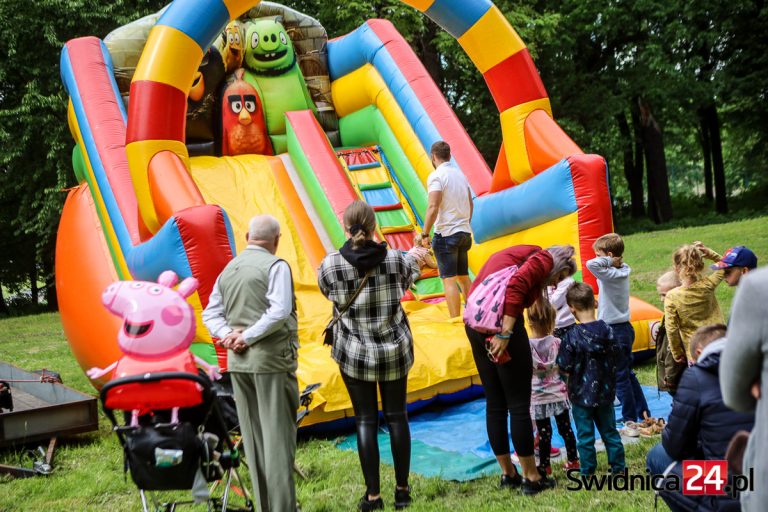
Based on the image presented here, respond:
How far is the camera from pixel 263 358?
3.11 m

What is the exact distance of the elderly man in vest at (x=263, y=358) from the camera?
10.2 feet

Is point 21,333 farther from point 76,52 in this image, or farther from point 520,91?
point 520,91

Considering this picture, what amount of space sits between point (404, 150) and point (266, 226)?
4106 millimetres

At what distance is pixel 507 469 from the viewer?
343 centimetres

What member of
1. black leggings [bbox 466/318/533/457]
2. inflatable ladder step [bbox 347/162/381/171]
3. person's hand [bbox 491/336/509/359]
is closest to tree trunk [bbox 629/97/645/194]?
inflatable ladder step [bbox 347/162/381/171]

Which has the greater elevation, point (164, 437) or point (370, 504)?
point (164, 437)

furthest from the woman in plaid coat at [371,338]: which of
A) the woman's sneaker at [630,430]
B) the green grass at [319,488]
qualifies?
the woman's sneaker at [630,430]

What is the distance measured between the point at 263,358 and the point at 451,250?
9.06 ft

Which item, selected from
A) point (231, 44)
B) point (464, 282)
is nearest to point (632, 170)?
point (231, 44)

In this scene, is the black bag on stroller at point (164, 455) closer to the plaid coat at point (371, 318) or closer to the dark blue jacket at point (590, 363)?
the plaid coat at point (371, 318)

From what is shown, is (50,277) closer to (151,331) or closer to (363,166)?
(363,166)

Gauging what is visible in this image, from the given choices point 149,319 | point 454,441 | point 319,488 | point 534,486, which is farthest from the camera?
point 454,441

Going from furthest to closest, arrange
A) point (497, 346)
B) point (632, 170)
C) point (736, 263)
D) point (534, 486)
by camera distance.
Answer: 1. point (632, 170)
2. point (736, 263)
3. point (534, 486)
4. point (497, 346)

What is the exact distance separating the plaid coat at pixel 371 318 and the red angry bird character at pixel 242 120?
436 cm
